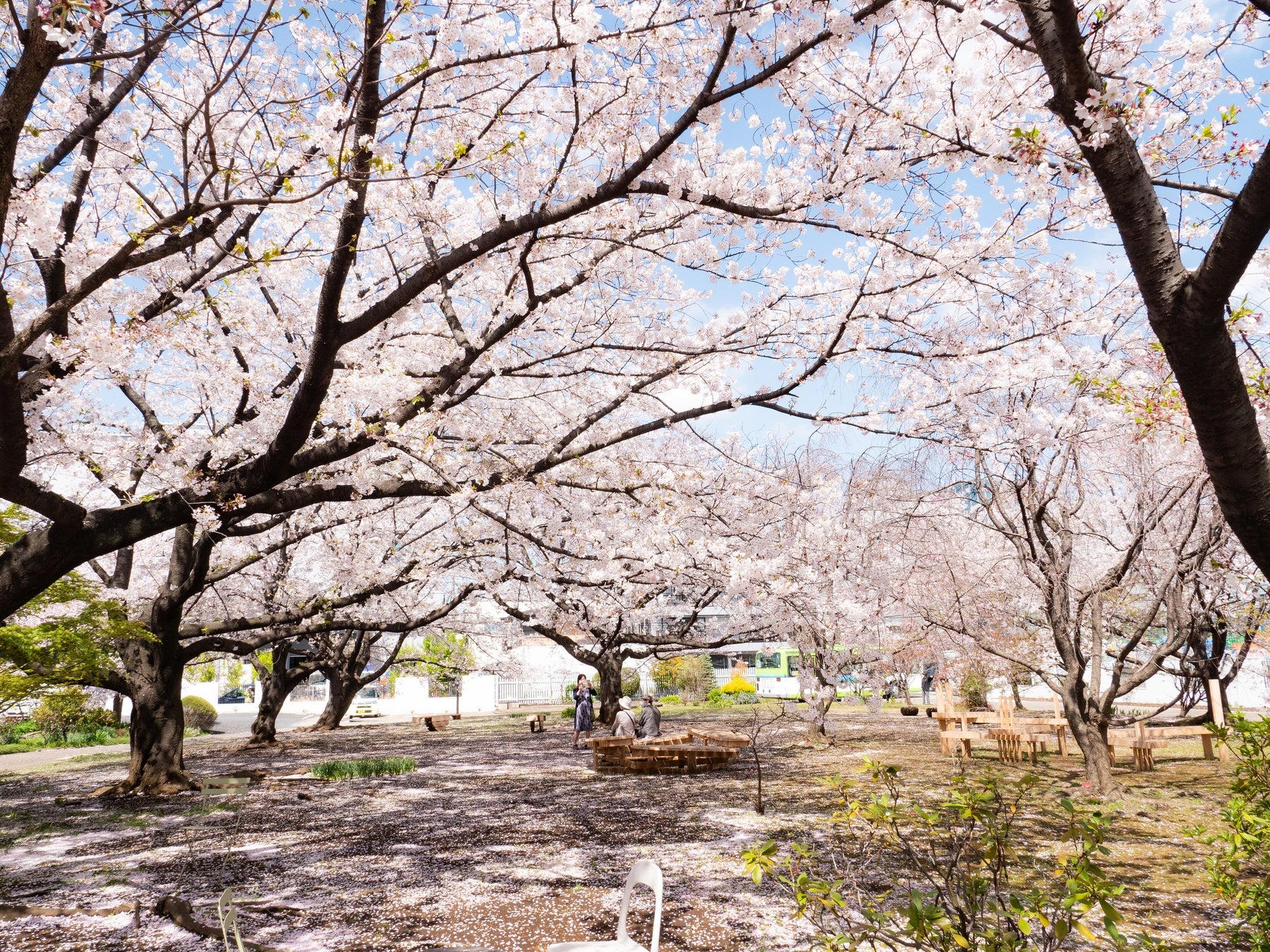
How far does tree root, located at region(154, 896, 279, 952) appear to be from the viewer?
495cm

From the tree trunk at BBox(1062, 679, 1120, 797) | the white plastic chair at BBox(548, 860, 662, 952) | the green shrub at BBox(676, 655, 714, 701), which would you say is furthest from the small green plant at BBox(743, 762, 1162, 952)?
the green shrub at BBox(676, 655, 714, 701)

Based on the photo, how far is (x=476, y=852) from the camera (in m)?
7.59

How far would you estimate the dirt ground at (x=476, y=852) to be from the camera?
5273 millimetres

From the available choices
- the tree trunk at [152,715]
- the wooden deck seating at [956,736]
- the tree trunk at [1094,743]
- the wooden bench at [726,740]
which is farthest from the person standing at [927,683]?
the tree trunk at [152,715]

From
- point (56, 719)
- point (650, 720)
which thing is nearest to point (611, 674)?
point (650, 720)

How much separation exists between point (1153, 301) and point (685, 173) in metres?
3.89

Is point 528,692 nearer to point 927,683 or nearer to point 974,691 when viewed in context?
point 927,683

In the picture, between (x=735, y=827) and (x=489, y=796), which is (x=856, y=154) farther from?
(x=489, y=796)

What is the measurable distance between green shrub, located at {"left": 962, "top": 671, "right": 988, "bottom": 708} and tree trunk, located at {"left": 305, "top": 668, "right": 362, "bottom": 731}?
64.8ft

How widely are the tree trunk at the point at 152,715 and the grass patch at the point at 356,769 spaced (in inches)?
83.9

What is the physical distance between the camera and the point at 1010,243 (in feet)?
19.7

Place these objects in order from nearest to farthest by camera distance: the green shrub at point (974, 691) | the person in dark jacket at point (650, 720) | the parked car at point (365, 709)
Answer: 1. the person in dark jacket at point (650, 720)
2. the green shrub at point (974, 691)
3. the parked car at point (365, 709)

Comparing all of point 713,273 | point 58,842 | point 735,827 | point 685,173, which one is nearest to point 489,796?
point 735,827

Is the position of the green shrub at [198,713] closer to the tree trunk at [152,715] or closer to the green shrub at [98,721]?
the green shrub at [98,721]
